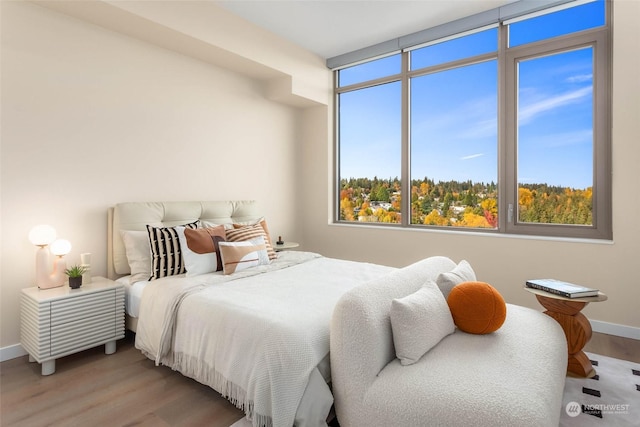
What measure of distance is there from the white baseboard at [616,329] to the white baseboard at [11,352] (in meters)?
4.40

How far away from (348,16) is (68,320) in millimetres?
3453

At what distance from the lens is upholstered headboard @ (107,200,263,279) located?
283 cm

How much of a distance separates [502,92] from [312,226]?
8.74ft

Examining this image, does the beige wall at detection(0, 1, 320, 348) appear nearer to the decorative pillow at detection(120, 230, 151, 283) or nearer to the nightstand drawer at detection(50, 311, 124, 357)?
the decorative pillow at detection(120, 230, 151, 283)

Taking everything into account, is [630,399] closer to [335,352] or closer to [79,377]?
[335,352]

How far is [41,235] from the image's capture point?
241 cm

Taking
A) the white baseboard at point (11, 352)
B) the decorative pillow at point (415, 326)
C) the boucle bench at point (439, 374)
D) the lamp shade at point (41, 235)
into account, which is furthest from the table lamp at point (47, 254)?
the decorative pillow at point (415, 326)

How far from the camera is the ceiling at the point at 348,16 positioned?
10.7 feet

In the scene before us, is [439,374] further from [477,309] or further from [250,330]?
[250,330]

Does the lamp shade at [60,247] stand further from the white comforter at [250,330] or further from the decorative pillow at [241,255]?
the decorative pillow at [241,255]

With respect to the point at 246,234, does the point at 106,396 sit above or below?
below

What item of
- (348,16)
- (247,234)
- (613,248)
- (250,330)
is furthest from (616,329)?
(348,16)

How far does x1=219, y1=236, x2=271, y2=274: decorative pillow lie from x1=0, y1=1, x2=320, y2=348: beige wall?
1004 millimetres

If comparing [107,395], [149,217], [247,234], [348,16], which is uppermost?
[348,16]
